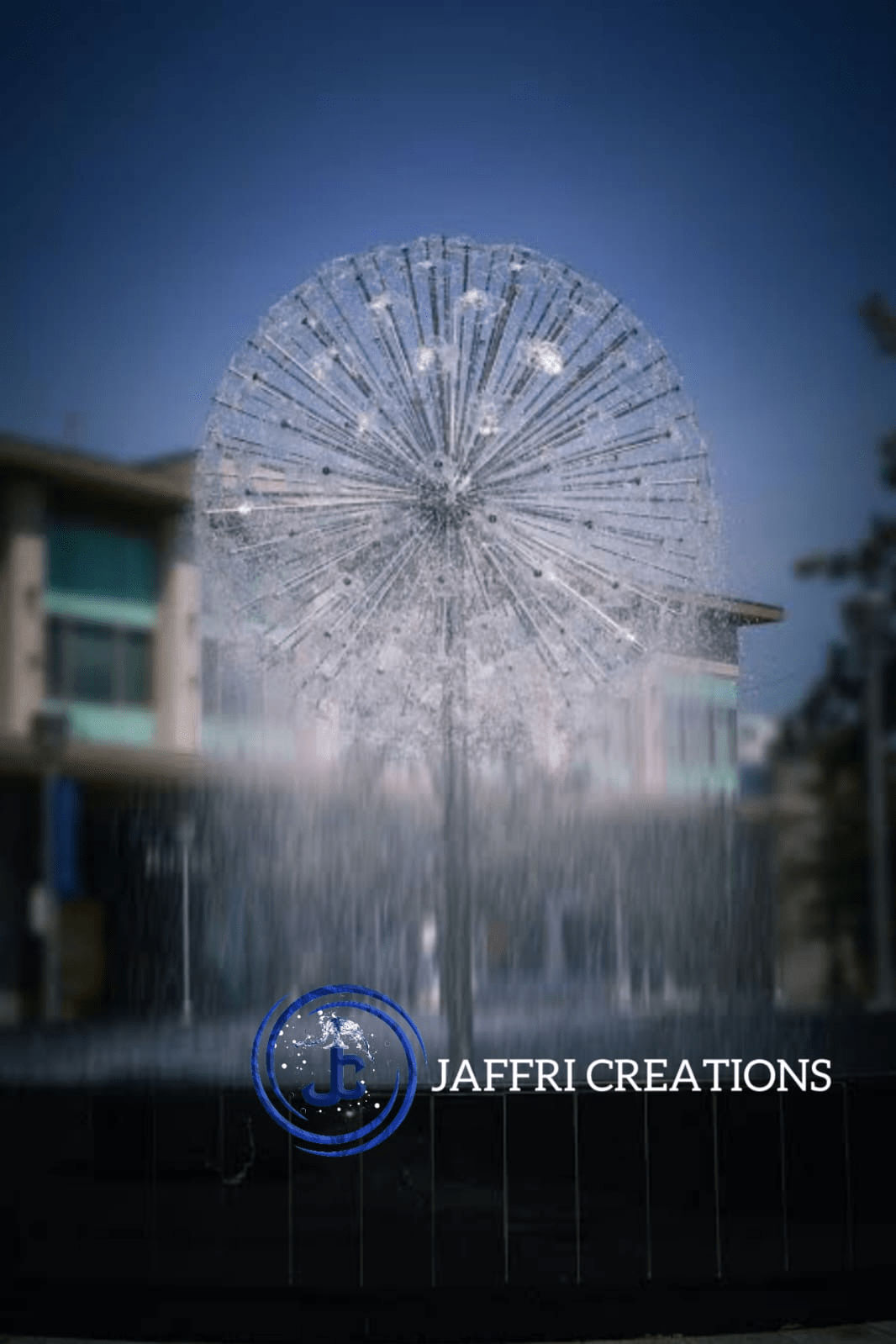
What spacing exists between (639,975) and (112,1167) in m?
2.86

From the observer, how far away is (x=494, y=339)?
8.59 m

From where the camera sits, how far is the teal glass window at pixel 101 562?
927 centimetres

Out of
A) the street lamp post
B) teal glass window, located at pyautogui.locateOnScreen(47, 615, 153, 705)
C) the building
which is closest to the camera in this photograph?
the building

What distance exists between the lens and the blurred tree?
29.7ft

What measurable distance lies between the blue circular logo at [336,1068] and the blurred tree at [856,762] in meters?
2.28

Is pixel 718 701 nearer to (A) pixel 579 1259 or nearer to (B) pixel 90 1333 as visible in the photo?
(A) pixel 579 1259

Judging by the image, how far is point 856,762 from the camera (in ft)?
30.4

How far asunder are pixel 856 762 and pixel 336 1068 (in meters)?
3.20

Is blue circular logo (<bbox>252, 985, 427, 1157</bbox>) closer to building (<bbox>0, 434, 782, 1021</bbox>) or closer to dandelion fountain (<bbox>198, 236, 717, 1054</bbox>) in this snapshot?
dandelion fountain (<bbox>198, 236, 717, 1054</bbox>)

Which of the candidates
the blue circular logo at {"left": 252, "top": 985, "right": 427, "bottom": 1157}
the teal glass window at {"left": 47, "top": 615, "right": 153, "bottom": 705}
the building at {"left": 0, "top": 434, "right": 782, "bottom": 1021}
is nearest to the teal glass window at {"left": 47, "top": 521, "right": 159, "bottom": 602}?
the building at {"left": 0, "top": 434, "right": 782, "bottom": 1021}

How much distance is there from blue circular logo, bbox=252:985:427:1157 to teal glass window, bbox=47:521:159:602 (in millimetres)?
2411

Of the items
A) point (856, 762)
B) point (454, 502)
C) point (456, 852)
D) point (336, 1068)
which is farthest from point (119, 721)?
point (856, 762)

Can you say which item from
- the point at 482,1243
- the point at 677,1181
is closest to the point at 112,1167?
the point at 482,1243

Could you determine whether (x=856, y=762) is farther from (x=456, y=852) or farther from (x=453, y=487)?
(x=453, y=487)
